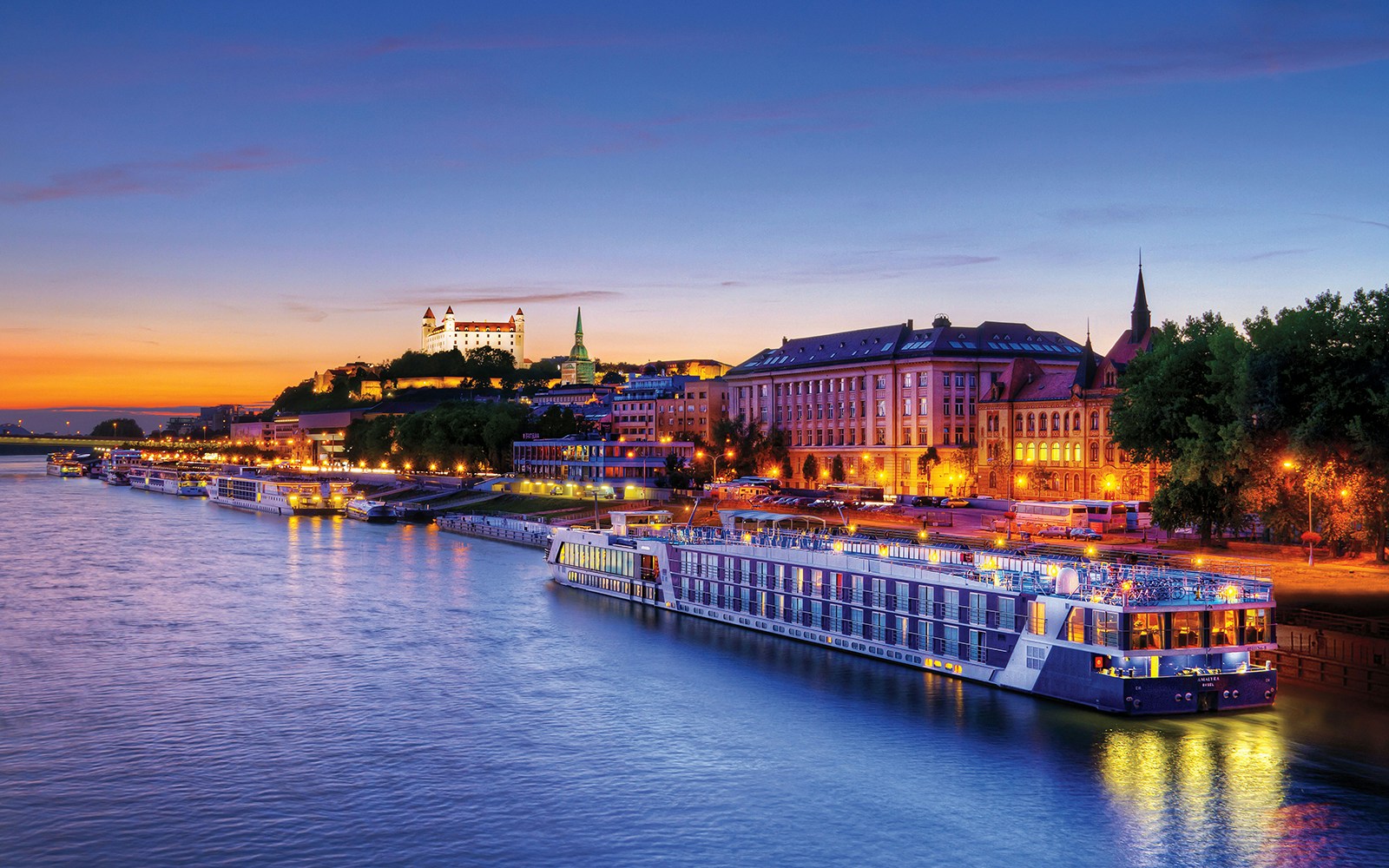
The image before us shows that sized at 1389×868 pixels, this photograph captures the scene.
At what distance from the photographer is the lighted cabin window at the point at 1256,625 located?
144 feet

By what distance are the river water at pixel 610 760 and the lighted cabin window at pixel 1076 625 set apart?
9.18 feet

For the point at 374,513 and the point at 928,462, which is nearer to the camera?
the point at 928,462

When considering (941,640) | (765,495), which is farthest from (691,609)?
(765,495)

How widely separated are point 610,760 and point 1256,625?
82.0ft

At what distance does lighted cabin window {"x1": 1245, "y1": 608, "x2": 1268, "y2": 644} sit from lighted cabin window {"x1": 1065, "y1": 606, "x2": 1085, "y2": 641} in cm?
613

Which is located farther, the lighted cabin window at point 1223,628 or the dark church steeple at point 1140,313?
the dark church steeple at point 1140,313

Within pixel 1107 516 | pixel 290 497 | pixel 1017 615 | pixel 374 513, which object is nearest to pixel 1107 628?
pixel 1017 615

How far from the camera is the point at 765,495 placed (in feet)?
420

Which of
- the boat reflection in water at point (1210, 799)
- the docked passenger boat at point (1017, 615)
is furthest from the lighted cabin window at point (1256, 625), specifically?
the boat reflection in water at point (1210, 799)

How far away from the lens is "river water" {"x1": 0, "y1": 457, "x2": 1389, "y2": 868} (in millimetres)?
33000

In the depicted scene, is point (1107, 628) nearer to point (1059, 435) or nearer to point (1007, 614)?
point (1007, 614)

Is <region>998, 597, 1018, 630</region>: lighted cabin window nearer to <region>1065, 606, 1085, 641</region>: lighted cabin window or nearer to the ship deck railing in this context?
the ship deck railing

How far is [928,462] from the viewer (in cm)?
13338

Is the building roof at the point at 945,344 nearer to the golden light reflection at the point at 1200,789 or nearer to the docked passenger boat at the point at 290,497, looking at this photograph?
the docked passenger boat at the point at 290,497
